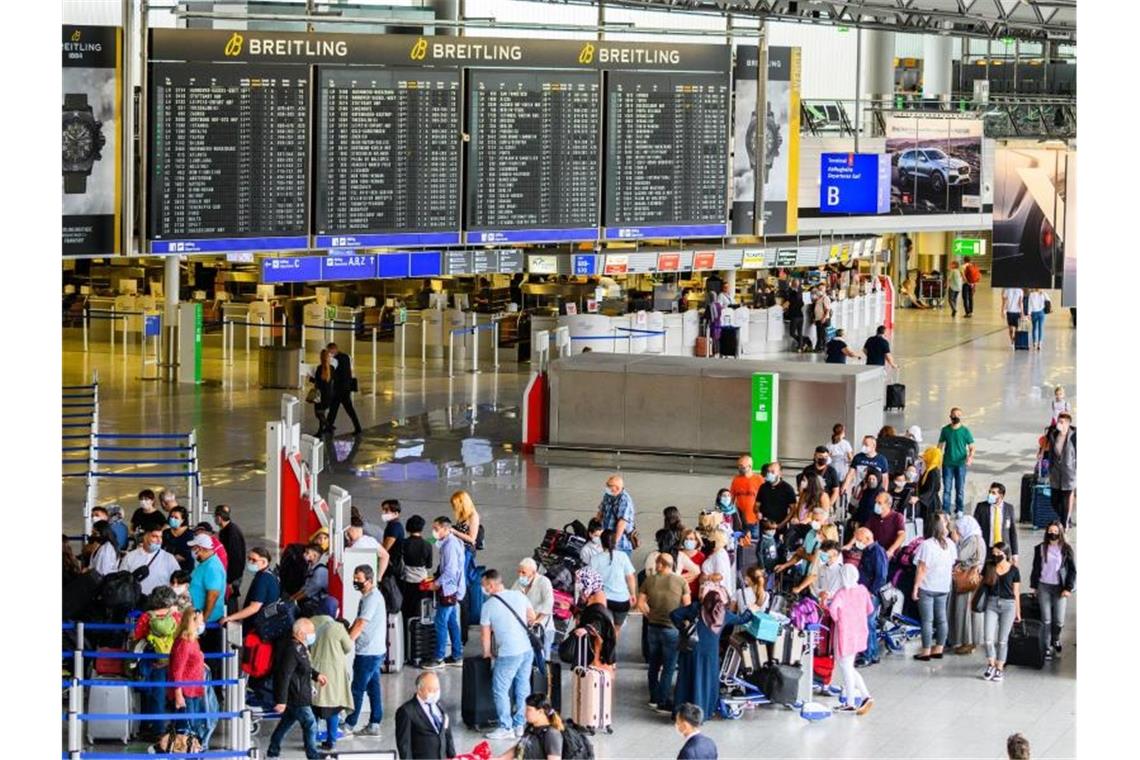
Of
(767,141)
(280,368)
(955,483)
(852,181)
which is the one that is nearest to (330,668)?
(955,483)

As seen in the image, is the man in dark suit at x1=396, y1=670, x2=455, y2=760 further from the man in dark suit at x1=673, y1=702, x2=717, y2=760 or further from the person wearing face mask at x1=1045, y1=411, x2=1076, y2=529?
the person wearing face mask at x1=1045, y1=411, x2=1076, y2=529

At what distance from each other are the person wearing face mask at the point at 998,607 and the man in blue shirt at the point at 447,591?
144 inches

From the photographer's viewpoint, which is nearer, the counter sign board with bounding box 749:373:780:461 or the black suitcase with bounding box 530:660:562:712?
the black suitcase with bounding box 530:660:562:712

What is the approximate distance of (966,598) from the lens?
1537 cm

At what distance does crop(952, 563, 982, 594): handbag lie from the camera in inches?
606

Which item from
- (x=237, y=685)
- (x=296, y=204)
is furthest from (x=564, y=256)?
(x=237, y=685)

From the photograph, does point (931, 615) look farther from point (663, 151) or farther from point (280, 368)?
point (280, 368)

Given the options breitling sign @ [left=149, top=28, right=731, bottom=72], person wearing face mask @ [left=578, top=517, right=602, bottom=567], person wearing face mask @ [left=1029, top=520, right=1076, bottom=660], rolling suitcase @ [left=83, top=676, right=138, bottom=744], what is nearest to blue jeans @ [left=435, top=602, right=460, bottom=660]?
person wearing face mask @ [left=578, top=517, right=602, bottom=567]

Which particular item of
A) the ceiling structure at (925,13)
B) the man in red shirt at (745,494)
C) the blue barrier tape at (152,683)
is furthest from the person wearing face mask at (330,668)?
the ceiling structure at (925,13)

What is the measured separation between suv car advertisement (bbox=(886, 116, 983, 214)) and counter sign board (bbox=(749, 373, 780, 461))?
18103mm

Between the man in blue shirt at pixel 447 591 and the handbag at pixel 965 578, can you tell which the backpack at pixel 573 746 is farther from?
the handbag at pixel 965 578

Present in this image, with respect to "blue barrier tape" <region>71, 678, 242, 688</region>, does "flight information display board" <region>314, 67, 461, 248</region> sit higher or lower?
higher

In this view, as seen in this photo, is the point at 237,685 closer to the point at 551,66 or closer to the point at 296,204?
the point at 296,204
